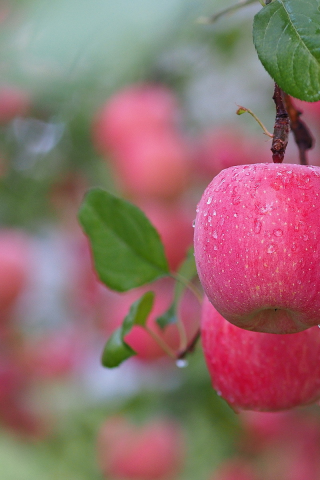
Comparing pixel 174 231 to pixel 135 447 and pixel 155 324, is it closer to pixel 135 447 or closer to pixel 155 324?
pixel 155 324

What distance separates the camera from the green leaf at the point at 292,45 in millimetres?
466

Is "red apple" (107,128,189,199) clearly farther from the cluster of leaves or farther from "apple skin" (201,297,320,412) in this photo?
"apple skin" (201,297,320,412)

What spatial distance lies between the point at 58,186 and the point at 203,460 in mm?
1121

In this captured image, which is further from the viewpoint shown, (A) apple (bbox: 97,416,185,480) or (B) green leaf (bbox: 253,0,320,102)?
(A) apple (bbox: 97,416,185,480)

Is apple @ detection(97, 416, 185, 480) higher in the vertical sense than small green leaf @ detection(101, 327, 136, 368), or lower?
lower

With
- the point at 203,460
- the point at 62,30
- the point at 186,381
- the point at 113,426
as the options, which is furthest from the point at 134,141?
the point at 62,30

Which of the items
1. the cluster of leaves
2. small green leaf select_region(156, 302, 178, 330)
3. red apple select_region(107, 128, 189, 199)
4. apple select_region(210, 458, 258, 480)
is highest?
the cluster of leaves

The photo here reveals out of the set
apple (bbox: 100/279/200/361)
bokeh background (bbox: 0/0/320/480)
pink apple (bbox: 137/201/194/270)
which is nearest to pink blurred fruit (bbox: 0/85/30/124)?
bokeh background (bbox: 0/0/320/480)

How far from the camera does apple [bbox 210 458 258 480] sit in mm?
1882

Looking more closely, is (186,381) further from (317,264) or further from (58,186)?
(317,264)

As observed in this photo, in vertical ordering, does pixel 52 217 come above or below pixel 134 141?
below

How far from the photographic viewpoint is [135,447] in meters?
1.86

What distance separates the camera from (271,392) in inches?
25.1

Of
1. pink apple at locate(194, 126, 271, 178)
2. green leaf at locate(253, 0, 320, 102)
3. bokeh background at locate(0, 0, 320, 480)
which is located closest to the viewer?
green leaf at locate(253, 0, 320, 102)
